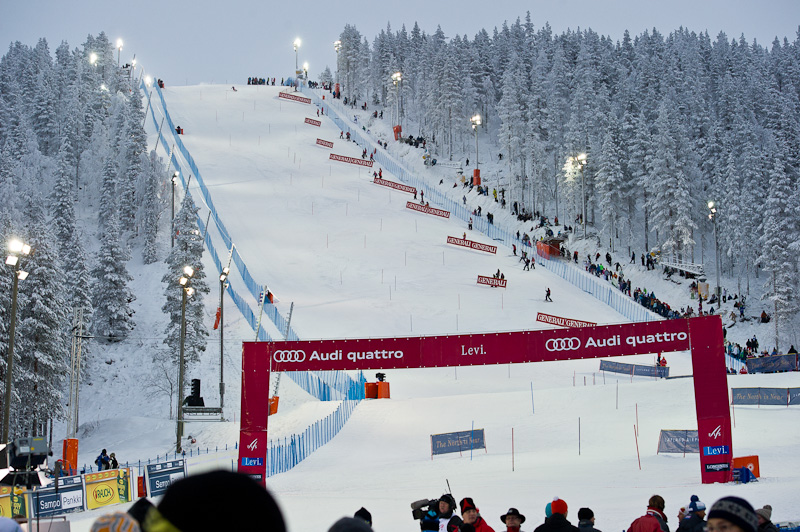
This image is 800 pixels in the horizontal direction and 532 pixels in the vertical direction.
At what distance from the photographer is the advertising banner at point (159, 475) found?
20.5 meters

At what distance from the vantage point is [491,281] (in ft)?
159

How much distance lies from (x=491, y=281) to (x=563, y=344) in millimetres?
28765

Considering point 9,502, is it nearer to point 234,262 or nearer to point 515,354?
point 515,354

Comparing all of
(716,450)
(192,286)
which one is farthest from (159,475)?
(192,286)

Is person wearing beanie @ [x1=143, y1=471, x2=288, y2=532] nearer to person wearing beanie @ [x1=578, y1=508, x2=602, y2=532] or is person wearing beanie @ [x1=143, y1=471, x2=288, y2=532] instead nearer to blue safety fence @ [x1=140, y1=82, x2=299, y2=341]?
person wearing beanie @ [x1=578, y1=508, x2=602, y2=532]

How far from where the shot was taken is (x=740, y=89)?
89312 millimetres

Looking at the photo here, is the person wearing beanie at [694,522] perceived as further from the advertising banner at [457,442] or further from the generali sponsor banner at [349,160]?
the generali sponsor banner at [349,160]

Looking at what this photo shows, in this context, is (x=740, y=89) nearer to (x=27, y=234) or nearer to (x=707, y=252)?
(x=707, y=252)

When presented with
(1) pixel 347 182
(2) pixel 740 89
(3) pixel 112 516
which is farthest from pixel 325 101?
(3) pixel 112 516

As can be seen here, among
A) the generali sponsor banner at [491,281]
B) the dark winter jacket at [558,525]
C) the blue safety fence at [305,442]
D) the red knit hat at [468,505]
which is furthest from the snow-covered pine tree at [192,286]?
the dark winter jacket at [558,525]

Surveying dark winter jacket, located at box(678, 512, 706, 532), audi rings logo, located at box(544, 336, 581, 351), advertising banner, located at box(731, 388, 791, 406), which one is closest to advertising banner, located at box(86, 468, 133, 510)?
audi rings logo, located at box(544, 336, 581, 351)

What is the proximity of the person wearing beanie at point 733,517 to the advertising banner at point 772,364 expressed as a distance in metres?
32.8

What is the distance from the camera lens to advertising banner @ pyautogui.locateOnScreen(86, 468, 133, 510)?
65.2ft

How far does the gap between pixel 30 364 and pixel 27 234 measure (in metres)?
8.22
